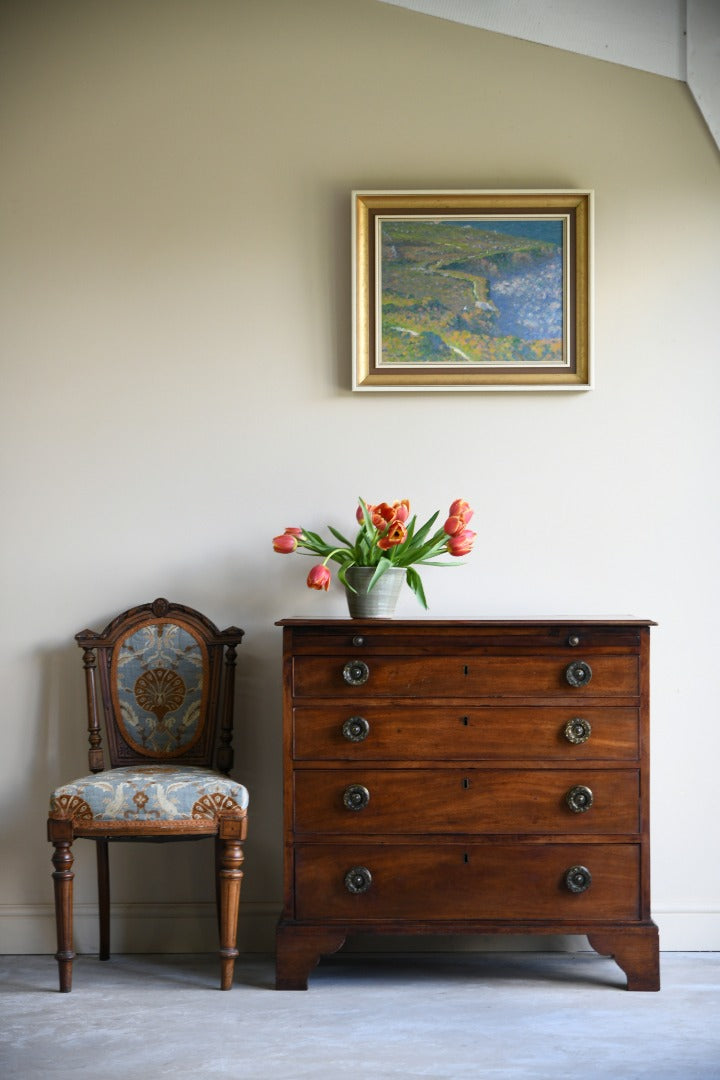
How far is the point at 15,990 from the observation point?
10.4ft

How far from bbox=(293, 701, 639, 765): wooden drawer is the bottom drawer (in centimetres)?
28

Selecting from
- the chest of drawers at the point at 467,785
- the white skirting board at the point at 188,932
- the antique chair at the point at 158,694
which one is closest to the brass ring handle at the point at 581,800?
the chest of drawers at the point at 467,785

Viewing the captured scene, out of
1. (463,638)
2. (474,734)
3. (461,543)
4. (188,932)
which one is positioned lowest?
(188,932)

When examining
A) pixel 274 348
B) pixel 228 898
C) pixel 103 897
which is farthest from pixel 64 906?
pixel 274 348

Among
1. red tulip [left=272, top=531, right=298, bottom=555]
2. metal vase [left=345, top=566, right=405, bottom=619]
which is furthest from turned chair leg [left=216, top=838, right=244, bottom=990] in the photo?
red tulip [left=272, top=531, right=298, bottom=555]

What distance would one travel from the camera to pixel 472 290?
3643mm

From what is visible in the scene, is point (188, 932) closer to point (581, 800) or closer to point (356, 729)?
point (356, 729)

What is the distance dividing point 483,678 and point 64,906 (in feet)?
4.80

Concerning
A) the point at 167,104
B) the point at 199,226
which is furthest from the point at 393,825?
the point at 167,104

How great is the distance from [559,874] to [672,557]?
3.97ft

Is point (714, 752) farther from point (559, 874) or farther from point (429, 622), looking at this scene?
point (429, 622)

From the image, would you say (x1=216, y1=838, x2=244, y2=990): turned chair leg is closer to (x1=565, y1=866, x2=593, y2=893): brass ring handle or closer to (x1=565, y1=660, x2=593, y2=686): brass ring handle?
(x1=565, y1=866, x2=593, y2=893): brass ring handle

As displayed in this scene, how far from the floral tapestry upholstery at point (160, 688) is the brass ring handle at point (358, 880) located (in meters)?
0.73

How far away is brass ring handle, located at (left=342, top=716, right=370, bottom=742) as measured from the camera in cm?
310
